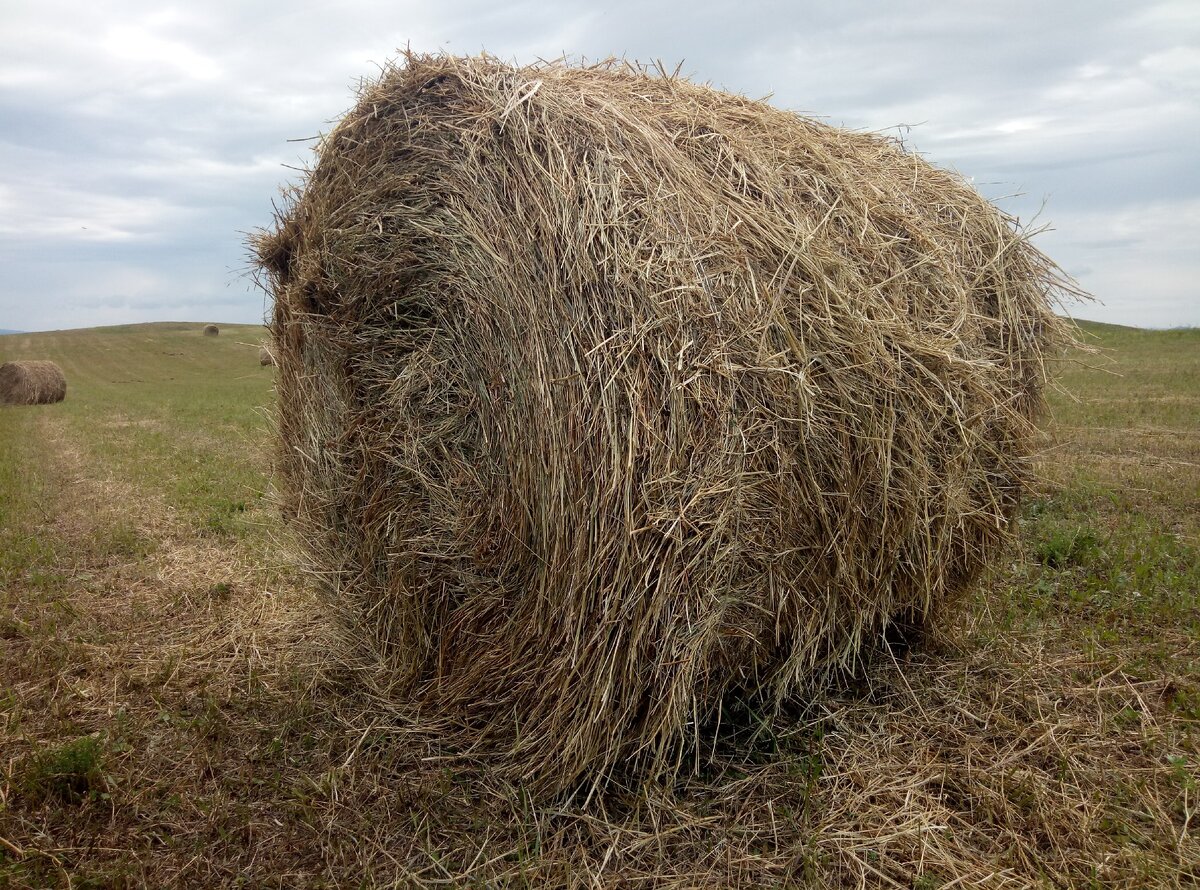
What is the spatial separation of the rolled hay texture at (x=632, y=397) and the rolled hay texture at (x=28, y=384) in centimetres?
2027

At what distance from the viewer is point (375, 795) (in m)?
3.24

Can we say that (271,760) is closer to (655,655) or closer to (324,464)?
(324,464)

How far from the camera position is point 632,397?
274cm

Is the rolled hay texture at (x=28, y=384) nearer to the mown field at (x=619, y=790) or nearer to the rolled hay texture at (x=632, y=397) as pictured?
the mown field at (x=619, y=790)

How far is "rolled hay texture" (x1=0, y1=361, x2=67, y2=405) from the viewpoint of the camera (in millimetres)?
20234

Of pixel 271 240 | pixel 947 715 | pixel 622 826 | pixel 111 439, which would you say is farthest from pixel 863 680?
pixel 111 439

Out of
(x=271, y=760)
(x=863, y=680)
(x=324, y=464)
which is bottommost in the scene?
(x=271, y=760)

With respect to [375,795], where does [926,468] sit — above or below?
above

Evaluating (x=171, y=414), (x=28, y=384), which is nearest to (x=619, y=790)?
(x=171, y=414)

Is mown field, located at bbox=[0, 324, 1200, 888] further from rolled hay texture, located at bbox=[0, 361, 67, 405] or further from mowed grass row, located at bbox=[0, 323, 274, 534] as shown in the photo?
rolled hay texture, located at bbox=[0, 361, 67, 405]

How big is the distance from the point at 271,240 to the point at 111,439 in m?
10.1

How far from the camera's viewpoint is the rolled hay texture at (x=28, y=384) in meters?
20.2

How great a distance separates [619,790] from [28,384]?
22.4 meters

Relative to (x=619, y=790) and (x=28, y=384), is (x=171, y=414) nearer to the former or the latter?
(x=28, y=384)
